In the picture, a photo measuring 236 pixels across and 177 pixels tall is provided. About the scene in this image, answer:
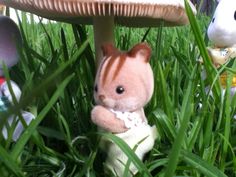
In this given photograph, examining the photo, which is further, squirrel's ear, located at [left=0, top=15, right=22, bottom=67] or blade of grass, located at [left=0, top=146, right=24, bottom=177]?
squirrel's ear, located at [left=0, top=15, right=22, bottom=67]

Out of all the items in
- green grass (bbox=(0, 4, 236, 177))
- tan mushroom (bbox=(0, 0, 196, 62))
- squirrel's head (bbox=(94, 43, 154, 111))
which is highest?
tan mushroom (bbox=(0, 0, 196, 62))

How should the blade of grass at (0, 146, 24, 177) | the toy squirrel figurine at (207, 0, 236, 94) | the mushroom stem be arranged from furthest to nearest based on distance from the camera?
the toy squirrel figurine at (207, 0, 236, 94) → the mushroom stem → the blade of grass at (0, 146, 24, 177)

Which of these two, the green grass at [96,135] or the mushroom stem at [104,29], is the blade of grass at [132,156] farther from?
the mushroom stem at [104,29]

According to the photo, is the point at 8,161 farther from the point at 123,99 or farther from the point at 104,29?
the point at 104,29

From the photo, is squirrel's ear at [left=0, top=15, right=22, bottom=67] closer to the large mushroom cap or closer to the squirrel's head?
the large mushroom cap

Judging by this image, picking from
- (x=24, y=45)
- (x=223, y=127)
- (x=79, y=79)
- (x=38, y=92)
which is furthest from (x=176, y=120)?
(x=38, y=92)

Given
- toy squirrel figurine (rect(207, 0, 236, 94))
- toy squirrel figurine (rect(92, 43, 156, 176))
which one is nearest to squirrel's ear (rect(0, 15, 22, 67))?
toy squirrel figurine (rect(92, 43, 156, 176))

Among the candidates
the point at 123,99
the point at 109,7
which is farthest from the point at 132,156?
the point at 109,7
